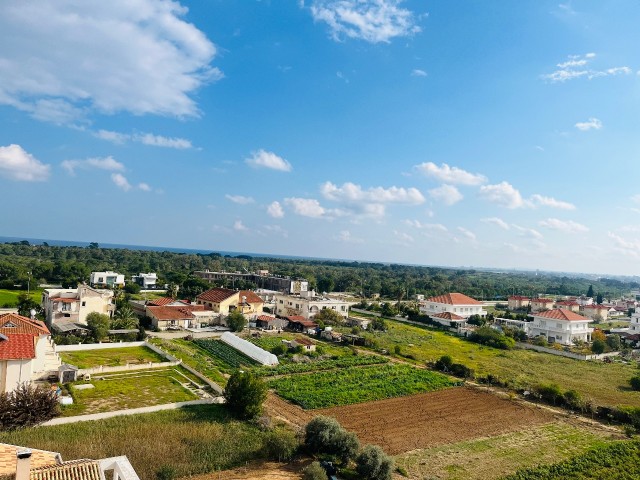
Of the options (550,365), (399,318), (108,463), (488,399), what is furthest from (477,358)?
(108,463)

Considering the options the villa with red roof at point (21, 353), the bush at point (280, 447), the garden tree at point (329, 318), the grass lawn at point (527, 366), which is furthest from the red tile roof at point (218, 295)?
the bush at point (280, 447)

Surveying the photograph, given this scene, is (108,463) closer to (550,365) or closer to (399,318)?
(550,365)

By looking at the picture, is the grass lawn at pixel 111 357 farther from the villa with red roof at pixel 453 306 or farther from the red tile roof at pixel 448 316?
the villa with red roof at pixel 453 306

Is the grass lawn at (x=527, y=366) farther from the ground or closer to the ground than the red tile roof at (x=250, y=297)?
closer to the ground

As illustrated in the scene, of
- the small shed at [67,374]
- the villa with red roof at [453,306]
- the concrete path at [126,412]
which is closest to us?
the concrete path at [126,412]

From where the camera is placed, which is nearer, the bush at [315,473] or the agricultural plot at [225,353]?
the bush at [315,473]

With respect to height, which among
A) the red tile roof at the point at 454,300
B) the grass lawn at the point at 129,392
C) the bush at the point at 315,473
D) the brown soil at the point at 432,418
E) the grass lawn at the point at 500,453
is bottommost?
the brown soil at the point at 432,418

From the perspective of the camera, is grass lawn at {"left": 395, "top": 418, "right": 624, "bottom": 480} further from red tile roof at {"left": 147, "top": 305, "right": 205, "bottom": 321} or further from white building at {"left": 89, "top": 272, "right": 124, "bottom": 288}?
white building at {"left": 89, "top": 272, "right": 124, "bottom": 288}

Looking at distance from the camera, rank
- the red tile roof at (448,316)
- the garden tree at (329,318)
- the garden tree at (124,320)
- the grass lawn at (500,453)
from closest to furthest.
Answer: the grass lawn at (500,453) < the garden tree at (124,320) < the garden tree at (329,318) < the red tile roof at (448,316)
